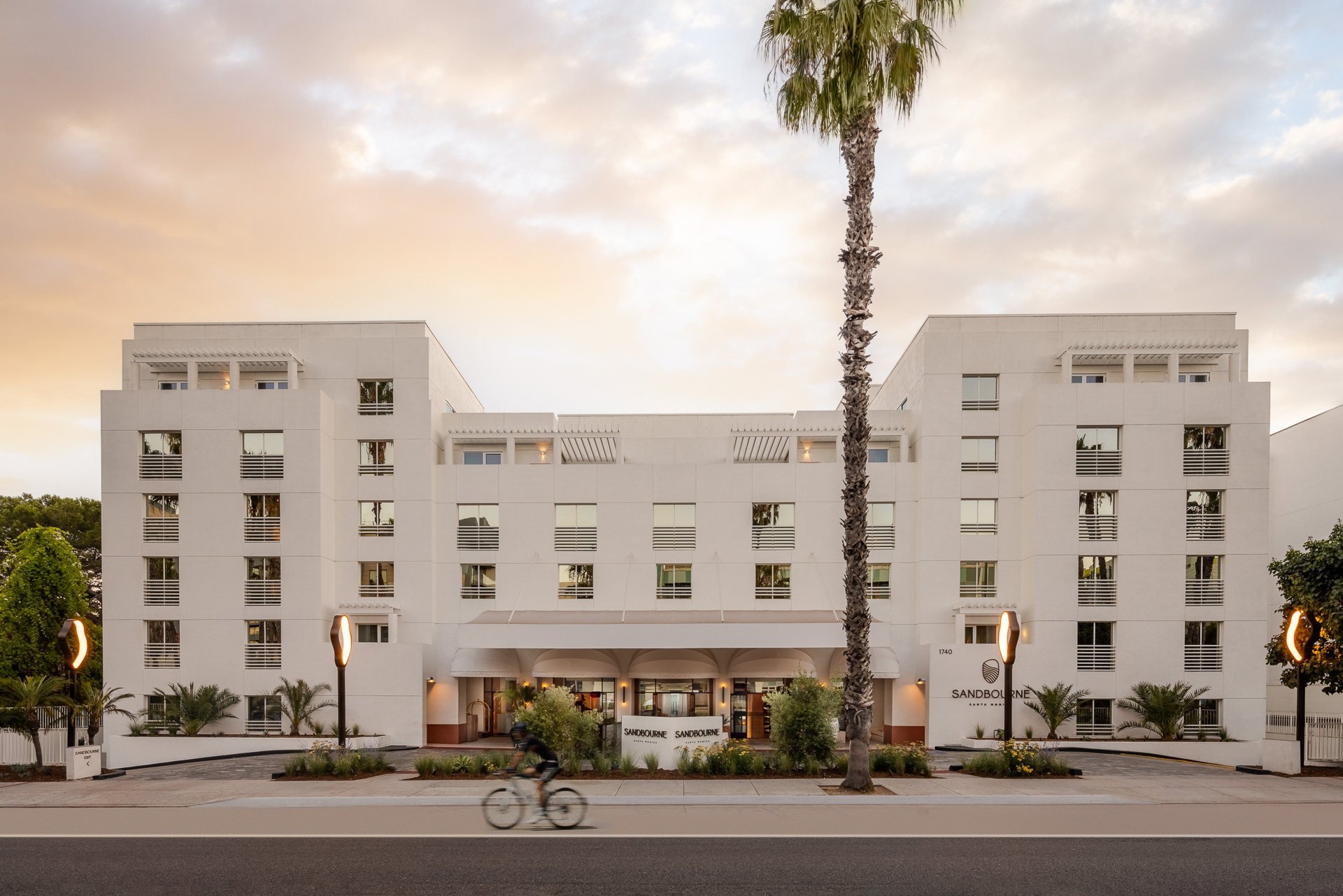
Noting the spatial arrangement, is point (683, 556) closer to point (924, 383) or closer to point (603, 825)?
point (924, 383)

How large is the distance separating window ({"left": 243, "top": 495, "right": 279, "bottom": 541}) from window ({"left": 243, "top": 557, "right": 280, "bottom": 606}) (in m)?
0.87

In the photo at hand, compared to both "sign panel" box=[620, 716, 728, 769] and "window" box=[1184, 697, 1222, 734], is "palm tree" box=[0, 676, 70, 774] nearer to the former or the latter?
"sign panel" box=[620, 716, 728, 769]

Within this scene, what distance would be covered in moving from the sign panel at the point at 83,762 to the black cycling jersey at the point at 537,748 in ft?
47.3

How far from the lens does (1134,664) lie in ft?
100

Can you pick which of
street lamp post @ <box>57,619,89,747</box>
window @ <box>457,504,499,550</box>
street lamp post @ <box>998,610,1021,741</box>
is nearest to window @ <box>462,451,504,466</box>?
window @ <box>457,504,499,550</box>

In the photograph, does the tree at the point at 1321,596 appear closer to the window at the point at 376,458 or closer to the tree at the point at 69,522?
the window at the point at 376,458

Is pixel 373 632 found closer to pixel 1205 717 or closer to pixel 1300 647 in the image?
pixel 1300 647

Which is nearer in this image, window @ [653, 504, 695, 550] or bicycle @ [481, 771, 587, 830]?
bicycle @ [481, 771, 587, 830]

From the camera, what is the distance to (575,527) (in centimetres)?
3328

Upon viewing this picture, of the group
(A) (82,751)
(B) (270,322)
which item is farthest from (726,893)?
(B) (270,322)

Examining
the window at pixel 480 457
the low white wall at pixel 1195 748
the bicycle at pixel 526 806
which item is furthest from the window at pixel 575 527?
the bicycle at pixel 526 806

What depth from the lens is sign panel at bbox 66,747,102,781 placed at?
66.9 ft

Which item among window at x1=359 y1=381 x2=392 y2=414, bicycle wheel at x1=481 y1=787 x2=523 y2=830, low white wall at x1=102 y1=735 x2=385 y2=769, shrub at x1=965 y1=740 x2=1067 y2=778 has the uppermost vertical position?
window at x1=359 y1=381 x2=392 y2=414

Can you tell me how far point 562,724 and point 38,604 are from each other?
2782cm
